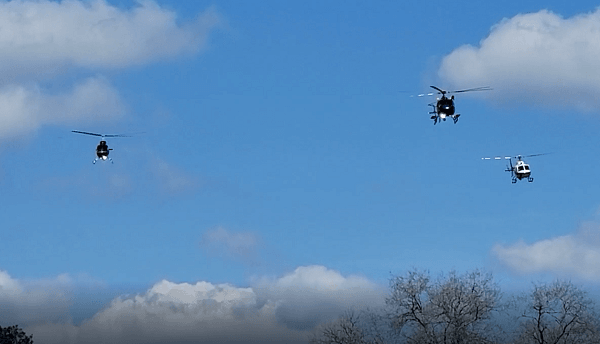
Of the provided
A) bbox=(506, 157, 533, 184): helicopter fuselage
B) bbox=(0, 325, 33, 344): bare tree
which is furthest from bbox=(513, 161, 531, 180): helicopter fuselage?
bbox=(0, 325, 33, 344): bare tree

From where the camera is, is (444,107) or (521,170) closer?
(444,107)

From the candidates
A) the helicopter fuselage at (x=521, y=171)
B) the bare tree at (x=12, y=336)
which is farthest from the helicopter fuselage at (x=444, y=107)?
the bare tree at (x=12, y=336)

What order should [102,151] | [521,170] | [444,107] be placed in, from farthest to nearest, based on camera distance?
[521,170] < [102,151] < [444,107]

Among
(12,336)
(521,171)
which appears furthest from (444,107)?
(12,336)

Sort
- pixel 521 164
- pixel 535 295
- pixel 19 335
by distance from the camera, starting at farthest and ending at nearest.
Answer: pixel 19 335, pixel 521 164, pixel 535 295

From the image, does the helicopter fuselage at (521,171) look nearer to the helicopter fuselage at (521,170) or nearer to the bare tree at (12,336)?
the helicopter fuselage at (521,170)

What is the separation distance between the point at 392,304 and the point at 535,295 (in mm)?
11479

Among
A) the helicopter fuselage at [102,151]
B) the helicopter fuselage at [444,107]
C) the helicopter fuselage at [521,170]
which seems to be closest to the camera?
the helicopter fuselage at [444,107]

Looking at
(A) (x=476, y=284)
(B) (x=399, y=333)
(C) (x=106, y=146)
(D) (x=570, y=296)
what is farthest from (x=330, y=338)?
(C) (x=106, y=146)

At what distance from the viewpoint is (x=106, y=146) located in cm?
8075

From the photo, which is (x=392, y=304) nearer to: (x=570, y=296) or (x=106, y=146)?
(x=570, y=296)

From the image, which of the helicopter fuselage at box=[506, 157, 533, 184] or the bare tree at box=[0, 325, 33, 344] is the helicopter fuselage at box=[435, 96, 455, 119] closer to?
the helicopter fuselage at box=[506, 157, 533, 184]

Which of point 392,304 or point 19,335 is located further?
point 19,335

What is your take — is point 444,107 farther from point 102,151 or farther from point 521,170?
point 102,151
